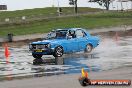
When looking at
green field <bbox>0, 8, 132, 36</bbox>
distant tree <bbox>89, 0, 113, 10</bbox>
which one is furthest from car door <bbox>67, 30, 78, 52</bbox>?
distant tree <bbox>89, 0, 113, 10</bbox>

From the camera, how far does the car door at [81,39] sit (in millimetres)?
27062

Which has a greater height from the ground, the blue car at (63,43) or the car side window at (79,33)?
the car side window at (79,33)

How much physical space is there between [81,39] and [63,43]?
189cm

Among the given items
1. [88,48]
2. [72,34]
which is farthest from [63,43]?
[88,48]

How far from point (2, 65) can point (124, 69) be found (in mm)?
6290

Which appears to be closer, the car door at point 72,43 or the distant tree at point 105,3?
the car door at point 72,43

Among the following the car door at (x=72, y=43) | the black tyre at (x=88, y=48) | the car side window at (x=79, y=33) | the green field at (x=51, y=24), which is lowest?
the green field at (x=51, y=24)

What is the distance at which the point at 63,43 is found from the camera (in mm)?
25688

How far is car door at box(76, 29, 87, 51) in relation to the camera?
27.1 metres

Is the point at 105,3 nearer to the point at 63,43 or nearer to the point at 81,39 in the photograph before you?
the point at 81,39

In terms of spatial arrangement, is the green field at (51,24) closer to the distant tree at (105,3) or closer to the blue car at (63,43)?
the blue car at (63,43)

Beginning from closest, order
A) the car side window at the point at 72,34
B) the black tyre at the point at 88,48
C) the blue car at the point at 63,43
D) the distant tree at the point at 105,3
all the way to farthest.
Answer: the blue car at the point at 63,43
the car side window at the point at 72,34
the black tyre at the point at 88,48
the distant tree at the point at 105,3

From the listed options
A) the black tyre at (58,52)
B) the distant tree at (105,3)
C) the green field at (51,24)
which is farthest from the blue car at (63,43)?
the distant tree at (105,3)

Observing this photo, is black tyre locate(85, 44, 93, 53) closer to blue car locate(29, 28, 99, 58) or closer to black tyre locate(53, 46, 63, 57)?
blue car locate(29, 28, 99, 58)
